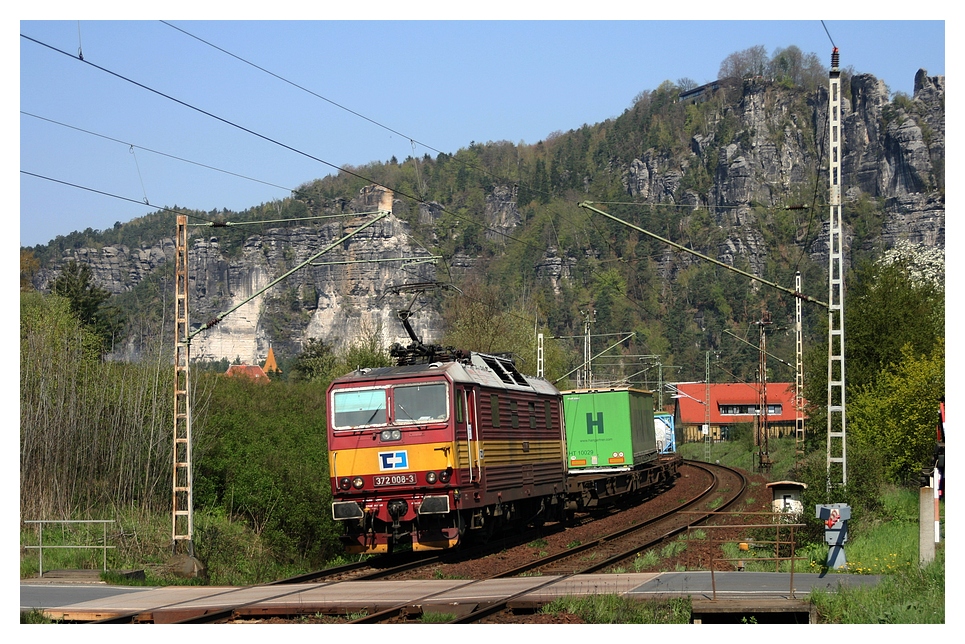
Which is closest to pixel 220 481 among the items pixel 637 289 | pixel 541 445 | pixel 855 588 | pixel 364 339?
pixel 541 445

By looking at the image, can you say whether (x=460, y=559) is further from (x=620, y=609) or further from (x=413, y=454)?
(x=620, y=609)

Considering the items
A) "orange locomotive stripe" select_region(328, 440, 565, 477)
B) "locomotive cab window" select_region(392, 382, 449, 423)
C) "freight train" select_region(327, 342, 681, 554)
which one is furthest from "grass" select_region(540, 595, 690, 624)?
"locomotive cab window" select_region(392, 382, 449, 423)

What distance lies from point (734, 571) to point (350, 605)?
249 inches

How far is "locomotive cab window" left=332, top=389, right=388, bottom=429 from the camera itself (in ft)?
64.5

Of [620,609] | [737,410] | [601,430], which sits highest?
[601,430]

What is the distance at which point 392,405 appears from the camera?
19.6m

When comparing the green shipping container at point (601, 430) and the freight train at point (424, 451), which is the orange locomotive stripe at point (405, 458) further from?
the green shipping container at point (601, 430)

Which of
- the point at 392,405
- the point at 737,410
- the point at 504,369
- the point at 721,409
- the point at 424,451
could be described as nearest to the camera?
the point at 424,451

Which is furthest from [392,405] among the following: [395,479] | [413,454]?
[395,479]

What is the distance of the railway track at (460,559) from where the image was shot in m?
12.7

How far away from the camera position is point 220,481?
86.5 ft

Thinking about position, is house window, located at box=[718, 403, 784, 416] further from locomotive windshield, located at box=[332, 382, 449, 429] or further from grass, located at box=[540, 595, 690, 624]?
grass, located at box=[540, 595, 690, 624]

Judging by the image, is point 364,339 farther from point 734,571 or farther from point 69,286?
point 734,571

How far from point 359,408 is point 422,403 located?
1.27 meters
